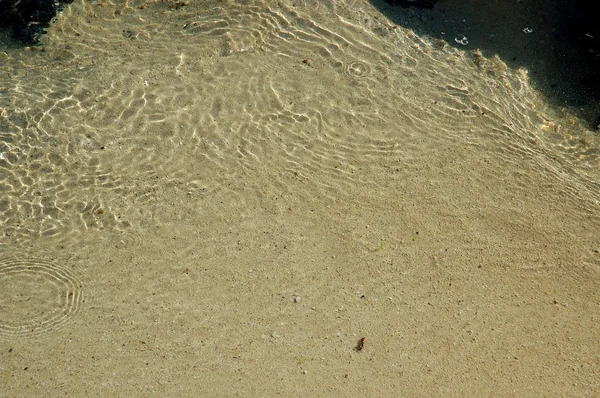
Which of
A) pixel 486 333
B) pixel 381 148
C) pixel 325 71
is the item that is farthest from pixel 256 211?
pixel 486 333

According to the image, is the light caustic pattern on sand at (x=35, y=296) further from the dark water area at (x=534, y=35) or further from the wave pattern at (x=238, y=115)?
the dark water area at (x=534, y=35)

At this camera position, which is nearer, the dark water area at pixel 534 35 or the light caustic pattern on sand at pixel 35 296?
the light caustic pattern on sand at pixel 35 296

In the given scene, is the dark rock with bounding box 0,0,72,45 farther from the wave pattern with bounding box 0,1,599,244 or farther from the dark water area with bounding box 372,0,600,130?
the dark water area with bounding box 372,0,600,130

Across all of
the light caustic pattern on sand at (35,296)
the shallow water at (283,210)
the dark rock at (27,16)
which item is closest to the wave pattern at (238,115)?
the shallow water at (283,210)

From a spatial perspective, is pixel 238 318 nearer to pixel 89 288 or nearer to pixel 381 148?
pixel 89 288

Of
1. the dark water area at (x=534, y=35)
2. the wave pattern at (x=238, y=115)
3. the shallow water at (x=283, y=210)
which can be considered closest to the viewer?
the shallow water at (x=283, y=210)

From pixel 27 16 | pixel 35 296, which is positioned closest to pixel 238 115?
pixel 35 296

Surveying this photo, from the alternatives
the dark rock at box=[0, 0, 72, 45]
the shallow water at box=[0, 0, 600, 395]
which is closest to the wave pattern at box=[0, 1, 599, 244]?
the shallow water at box=[0, 0, 600, 395]
